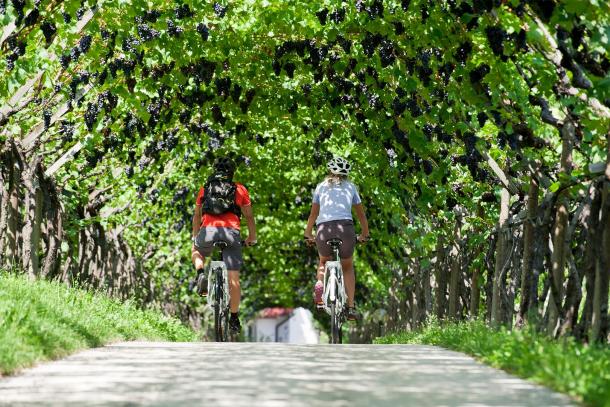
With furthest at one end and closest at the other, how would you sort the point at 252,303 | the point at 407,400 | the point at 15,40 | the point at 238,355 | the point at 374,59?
the point at 252,303 < the point at 374,59 < the point at 15,40 < the point at 238,355 < the point at 407,400

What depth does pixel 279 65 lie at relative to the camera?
1648 cm

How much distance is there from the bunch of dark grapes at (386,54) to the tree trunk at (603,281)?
4.96 m

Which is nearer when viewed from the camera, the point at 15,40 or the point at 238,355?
the point at 238,355

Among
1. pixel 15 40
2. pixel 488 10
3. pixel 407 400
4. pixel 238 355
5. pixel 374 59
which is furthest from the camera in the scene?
pixel 374 59

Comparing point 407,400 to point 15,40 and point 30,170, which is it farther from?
point 30,170

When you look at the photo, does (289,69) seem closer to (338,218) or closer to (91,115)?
(91,115)

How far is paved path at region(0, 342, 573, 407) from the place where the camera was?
632cm

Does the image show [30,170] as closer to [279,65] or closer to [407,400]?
[279,65]

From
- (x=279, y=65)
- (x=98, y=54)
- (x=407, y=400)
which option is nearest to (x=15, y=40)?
(x=98, y=54)

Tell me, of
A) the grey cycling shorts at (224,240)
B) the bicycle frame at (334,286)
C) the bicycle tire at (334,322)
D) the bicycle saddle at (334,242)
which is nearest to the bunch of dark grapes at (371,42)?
the bicycle saddle at (334,242)

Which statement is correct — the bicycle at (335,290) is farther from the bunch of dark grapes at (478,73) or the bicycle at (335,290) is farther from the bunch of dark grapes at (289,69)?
the bunch of dark grapes at (289,69)

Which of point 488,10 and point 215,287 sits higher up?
point 488,10

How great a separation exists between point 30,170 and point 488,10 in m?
8.07

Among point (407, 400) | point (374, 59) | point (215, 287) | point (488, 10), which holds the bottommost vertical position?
point (407, 400)
